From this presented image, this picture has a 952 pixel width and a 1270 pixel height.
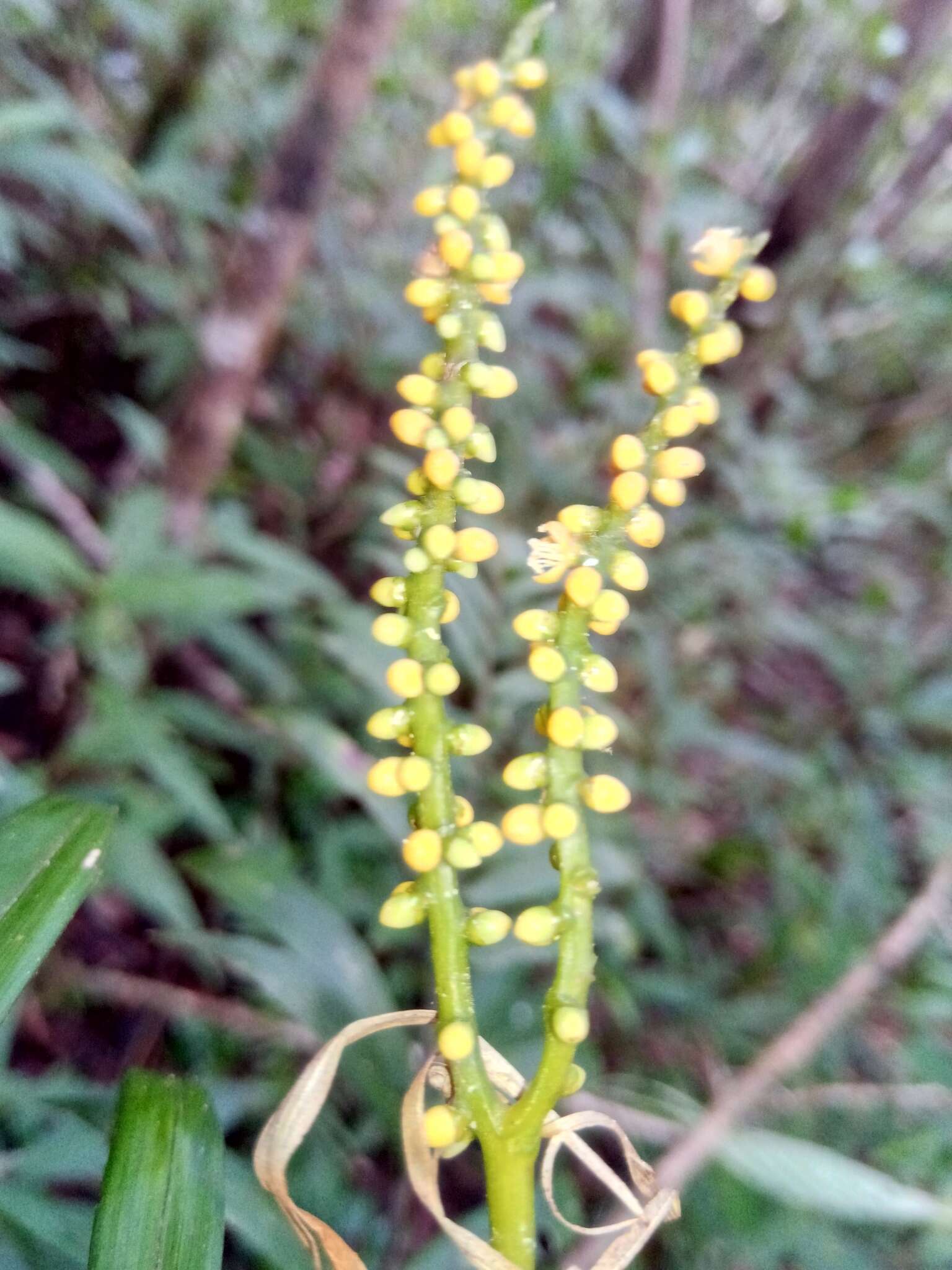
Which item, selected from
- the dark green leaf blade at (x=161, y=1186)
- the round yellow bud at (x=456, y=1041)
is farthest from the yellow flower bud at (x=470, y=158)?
the dark green leaf blade at (x=161, y=1186)

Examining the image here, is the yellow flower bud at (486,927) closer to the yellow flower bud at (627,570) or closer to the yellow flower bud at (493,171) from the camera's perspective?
the yellow flower bud at (627,570)

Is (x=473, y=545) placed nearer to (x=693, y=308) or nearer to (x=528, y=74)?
(x=693, y=308)

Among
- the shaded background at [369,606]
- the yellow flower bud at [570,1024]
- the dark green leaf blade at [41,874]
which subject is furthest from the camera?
the shaded background at [369,606]

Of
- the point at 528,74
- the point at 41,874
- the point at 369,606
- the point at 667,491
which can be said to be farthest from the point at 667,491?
the point at 369,606

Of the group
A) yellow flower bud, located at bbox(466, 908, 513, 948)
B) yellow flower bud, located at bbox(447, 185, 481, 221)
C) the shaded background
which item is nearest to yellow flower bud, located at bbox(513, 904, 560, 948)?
yellow flower bud, located at bbox(466, 908, 513, 948)

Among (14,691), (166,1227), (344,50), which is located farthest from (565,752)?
(14,691)

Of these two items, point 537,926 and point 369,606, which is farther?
point 369,606
